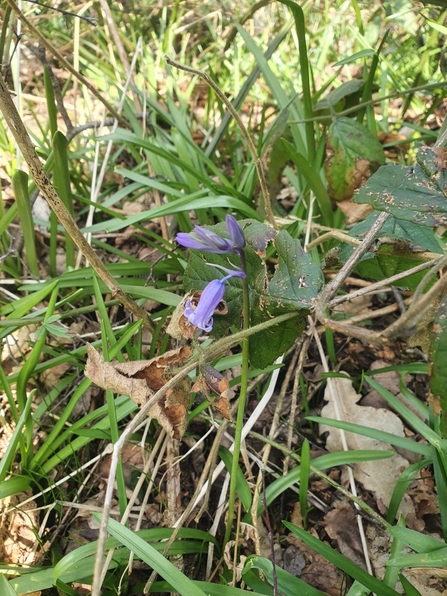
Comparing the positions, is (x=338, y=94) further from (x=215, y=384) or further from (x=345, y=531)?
(x=345, y=531)

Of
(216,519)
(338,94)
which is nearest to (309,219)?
(338,94)

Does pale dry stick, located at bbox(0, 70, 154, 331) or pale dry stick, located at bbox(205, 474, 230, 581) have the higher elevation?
pale dry stick, located at bbox(0, 70, 154, 331)

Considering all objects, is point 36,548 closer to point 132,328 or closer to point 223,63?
point 132,328

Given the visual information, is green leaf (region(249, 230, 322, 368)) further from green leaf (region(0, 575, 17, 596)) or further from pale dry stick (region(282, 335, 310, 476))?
green leaf (region(0, 575, 17, 596))

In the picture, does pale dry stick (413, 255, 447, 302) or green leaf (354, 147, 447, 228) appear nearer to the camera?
pale dry stick (413, 255, 447, 302)

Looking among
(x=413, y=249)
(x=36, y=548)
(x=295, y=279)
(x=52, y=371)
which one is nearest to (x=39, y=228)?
(x=52, y=371)

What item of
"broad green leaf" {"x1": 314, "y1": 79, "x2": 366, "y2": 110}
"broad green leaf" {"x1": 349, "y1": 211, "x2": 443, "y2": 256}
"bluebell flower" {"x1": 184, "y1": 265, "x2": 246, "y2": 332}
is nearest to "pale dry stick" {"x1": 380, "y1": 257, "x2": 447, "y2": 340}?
"bluebell flower" {"x1": 184, "y1": 265, "x2": 246, "y2": 332}

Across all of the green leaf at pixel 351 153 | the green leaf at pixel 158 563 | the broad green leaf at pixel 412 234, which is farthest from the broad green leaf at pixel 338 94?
the green leaf at pixel 158 563
